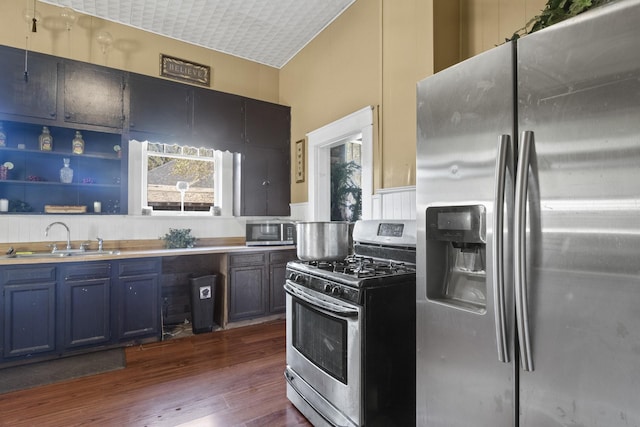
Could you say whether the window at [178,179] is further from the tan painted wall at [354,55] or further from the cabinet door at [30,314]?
the cabinet door at [30,314]

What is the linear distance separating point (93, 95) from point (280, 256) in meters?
2.64

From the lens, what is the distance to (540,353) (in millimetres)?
1034

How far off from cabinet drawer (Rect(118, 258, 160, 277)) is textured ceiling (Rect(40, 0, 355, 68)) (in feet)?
8.95

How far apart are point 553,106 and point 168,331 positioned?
13.0 ft

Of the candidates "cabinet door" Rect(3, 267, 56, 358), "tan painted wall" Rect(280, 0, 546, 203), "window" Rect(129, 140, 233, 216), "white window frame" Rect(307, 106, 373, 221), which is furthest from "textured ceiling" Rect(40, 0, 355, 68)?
"cabinet door" Rect(3, 267, 56, 358)

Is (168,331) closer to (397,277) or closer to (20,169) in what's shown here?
(20,169)

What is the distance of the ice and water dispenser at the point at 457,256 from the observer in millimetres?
1281

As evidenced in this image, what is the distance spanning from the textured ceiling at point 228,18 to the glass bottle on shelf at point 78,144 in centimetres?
141

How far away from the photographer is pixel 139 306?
3256 millimetres

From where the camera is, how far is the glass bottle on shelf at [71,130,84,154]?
3443 millimetres

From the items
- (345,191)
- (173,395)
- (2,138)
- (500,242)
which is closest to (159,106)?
(2,138)

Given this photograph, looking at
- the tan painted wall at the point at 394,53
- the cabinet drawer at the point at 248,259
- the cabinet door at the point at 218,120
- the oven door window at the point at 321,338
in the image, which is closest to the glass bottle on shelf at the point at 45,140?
the cabinet door at the point at 218,120

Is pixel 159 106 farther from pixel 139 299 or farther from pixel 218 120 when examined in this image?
pixel 139 299

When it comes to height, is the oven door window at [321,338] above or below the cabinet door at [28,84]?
below
